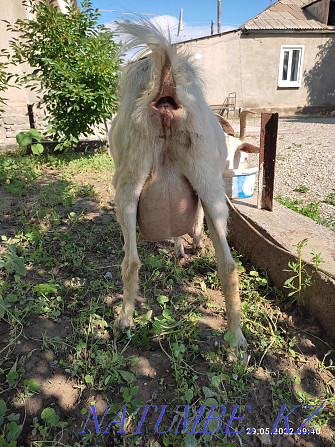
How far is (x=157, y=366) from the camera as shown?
6.72 ft

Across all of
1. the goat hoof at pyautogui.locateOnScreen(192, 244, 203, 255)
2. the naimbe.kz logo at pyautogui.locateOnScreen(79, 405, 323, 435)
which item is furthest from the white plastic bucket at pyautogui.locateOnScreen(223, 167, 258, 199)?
the naimbe.kz logo at pyautogui.locateOnScreen(79, 405, 323, 435)

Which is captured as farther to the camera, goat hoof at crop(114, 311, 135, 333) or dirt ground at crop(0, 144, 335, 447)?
goat hoof at crop(114, 311, 135, 333)

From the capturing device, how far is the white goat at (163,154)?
191cm

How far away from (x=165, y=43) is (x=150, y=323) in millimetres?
1899

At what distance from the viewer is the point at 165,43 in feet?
5.91

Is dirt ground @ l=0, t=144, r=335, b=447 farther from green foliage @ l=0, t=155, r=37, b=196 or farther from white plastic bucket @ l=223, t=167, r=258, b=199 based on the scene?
green foliage @ l=0, t=155, r=37, b=196

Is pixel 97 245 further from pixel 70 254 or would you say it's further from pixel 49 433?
pixel 49 433

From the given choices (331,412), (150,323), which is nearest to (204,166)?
(150,323)

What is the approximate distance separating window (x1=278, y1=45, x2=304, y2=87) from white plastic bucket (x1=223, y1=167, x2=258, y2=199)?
54.3 ft

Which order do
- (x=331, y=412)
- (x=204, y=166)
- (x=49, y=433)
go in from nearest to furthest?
(x=49, y=433)
(x=331, y=412)
(x=204, y=166)

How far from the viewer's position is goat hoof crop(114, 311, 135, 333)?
229cm

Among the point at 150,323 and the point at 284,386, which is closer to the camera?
the point at 284,386

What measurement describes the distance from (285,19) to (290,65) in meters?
2.45

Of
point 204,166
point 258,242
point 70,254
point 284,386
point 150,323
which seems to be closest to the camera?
point 284,386
